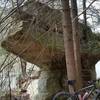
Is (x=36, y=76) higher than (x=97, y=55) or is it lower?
lower

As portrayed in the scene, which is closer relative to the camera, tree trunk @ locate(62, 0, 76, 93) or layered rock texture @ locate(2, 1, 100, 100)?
tree trunk @ locate(62, 0, 76, 93)

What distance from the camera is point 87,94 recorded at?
5.47 metres

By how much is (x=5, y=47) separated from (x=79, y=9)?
80.7 inches

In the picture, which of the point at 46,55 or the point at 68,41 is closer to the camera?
the point at 68,41

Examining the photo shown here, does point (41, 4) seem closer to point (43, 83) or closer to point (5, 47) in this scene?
point (5, 47)

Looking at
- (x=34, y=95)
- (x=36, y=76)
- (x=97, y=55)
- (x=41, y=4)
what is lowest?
(x=34, y=95)

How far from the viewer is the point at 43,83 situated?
8.05 m

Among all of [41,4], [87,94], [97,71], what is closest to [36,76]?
[97,71]

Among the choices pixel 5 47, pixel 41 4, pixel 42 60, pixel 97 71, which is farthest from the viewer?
pixel 97 71

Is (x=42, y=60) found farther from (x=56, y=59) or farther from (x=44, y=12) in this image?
(x=44, y=12)

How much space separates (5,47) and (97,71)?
3.26 metres

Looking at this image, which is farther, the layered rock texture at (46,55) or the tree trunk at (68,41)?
the layered rock texture at (46,55)

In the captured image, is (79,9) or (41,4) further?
(79,9)

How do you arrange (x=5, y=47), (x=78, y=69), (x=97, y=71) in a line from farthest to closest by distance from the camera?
(x=97, y=71) < (x=5, y=47) < (x=78, y=69)
